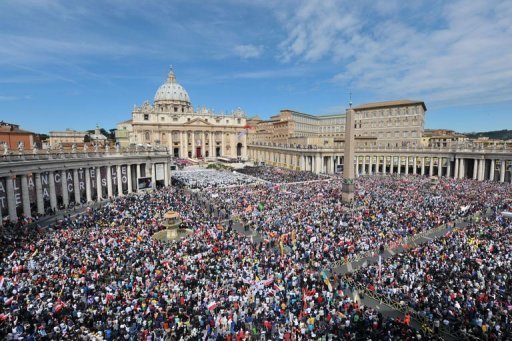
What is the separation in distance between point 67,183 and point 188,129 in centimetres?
6969

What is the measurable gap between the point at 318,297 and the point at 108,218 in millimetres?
20864

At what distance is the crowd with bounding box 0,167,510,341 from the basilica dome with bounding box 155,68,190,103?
4057 inches

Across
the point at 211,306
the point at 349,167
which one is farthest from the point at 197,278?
the point at 349,167

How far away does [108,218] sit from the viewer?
27.3 meters

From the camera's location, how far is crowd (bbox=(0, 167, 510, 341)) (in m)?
12.3

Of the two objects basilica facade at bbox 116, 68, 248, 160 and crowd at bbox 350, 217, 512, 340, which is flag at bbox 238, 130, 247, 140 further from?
crowd at bbox 350, 217, 512, 340

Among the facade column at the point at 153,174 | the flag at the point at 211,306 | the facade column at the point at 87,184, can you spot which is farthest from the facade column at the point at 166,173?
the flag at the point at 211,306

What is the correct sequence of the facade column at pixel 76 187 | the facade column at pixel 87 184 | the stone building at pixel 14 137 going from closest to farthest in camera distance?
the facade column at pixel 76 187, the facade column at pixel 87 184, the stone building at pixel 14 137

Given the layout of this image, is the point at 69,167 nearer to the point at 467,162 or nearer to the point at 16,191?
the point at 16,191

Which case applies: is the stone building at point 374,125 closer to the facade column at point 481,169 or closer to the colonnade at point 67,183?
the facade column at point 481,169

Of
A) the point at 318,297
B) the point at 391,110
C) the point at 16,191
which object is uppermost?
the point at 391,110

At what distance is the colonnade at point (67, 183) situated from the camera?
29203mm

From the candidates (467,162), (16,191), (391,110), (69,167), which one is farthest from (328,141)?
(16,191)

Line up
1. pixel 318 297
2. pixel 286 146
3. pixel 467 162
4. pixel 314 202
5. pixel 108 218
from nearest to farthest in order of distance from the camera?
1. pixel 318 297
2. pixel 108 218
3. pixel 314 202
4. pixel 467 162
5. pixel 286 146
